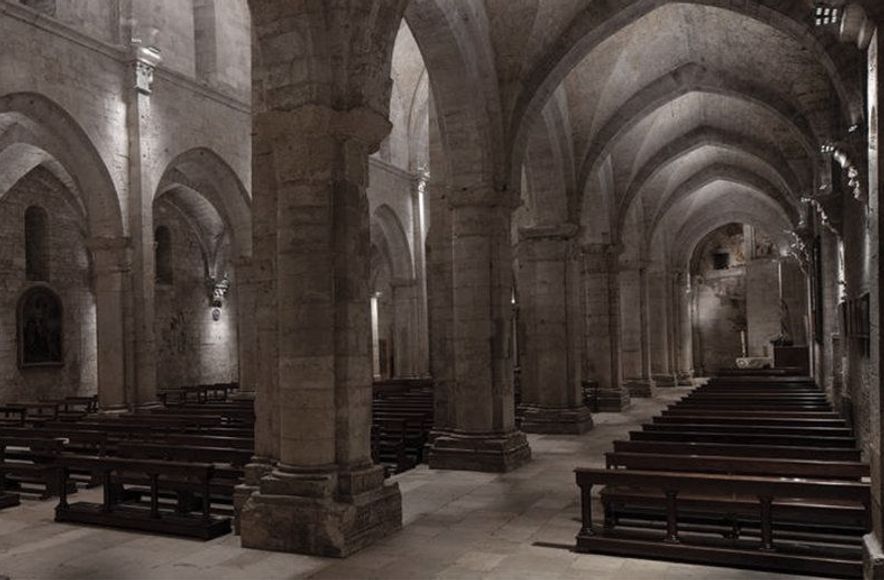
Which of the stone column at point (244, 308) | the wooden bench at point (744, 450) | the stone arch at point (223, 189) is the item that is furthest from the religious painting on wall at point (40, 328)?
the wooden bench at point (744, 450)

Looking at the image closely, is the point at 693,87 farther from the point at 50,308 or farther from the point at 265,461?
the point at 50,308

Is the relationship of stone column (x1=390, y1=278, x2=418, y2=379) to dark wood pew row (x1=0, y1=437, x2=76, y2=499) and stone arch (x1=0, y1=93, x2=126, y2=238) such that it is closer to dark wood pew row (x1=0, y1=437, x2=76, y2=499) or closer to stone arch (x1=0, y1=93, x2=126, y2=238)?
stone arch (x1=0, y1=93, x2=126, y2=238)

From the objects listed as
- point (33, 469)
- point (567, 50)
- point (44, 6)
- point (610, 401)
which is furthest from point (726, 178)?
point (33, 469)

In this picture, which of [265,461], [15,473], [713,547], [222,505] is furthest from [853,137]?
[15,473]

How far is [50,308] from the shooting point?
2122 centimetres

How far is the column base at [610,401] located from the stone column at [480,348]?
860 centimetres

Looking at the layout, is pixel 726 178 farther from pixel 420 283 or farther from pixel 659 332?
pixel 420 283

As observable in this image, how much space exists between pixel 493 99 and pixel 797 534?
8132 mm

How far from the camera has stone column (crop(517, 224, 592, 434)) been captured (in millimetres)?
15500

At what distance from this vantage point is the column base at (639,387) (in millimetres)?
24250

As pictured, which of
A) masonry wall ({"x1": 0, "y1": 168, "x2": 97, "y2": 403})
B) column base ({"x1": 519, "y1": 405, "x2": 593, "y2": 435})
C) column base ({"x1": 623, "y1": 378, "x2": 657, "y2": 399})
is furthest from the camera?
column base ({"x1": 623, "y1": 378, "x2": 657, "y2": 399})

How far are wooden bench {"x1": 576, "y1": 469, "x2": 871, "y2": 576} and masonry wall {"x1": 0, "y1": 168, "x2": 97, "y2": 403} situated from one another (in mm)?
18174

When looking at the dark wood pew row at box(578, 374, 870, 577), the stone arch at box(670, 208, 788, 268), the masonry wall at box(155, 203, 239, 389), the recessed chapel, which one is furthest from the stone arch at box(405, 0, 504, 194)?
the stone arch at box(670, 208, 788, 268)

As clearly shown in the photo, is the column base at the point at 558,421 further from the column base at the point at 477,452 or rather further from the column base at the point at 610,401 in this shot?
the column base at the point at 610,401
